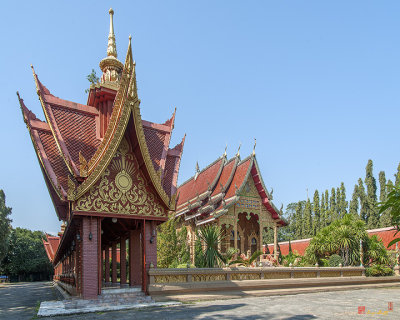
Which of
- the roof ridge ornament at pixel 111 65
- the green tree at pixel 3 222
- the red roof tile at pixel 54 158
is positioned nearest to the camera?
the red roof tile at pixel 54 158

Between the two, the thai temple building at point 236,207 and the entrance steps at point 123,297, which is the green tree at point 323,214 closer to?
the thai temple building at point 236,207

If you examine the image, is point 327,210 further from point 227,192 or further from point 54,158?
point 54,158

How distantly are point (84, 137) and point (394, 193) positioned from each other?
12.1m

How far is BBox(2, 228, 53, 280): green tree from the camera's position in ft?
171

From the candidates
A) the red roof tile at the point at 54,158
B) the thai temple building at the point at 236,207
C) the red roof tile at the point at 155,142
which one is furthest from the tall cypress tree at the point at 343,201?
the red roof tile at the point at 54,158

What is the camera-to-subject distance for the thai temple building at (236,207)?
22953mm

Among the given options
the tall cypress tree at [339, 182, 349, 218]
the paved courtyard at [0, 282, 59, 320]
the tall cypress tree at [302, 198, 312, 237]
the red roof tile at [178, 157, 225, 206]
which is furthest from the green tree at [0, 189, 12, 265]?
the tall cypress tree at [339, 182, 349, 218]

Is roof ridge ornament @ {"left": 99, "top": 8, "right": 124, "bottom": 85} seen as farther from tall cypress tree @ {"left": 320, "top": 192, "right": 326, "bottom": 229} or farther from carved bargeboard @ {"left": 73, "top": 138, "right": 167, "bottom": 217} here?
tall cypress tree @ {"left": 320, "top": 192, "right": 326, "bottom": 229}

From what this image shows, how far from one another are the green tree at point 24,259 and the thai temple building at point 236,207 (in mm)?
35511

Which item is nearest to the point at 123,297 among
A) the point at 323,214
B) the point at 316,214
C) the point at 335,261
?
the point at 335,261

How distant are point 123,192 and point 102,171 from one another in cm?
102

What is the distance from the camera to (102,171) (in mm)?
11281

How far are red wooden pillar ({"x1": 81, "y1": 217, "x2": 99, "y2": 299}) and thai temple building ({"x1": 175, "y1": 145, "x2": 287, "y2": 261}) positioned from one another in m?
11.7

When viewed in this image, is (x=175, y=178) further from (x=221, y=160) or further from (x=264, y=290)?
(x=221, y=160)
